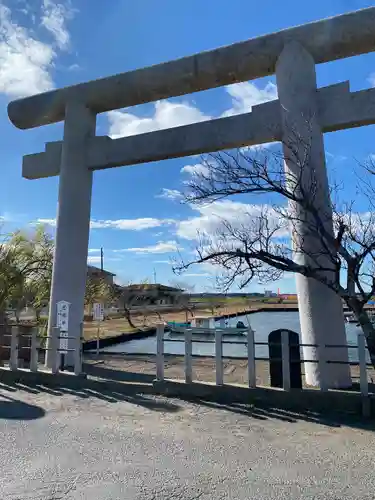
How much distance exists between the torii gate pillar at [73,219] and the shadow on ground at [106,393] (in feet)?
4.54

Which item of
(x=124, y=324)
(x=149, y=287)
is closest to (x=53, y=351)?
(x=124, y=324)

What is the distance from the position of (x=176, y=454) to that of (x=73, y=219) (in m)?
6.56

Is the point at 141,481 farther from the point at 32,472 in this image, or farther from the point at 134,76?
the point at 134,76

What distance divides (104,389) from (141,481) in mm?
3976

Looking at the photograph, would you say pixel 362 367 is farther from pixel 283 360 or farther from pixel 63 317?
pixel 63 317

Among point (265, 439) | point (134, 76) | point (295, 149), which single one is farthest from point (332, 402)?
point (134, 76)

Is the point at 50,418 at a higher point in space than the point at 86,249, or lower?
lower

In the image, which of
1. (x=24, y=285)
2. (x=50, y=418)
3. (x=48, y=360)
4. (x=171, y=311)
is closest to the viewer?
(x=50, y=418)

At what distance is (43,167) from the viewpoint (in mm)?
10344

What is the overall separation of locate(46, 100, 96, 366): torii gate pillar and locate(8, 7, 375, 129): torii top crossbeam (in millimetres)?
562

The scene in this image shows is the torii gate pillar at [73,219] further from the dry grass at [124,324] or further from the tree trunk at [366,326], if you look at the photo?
the dry grass at [124,324]

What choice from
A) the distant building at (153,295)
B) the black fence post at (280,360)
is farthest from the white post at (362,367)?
the distant building at (153,295)

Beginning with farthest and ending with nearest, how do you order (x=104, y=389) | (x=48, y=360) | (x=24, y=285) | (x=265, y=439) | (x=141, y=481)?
(x=24, y=285)
(x=48, y=360)
(x=104, y=389)
(x=265, y=439)
(x=141, y=481)

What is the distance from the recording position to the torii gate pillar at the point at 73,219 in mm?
9422
